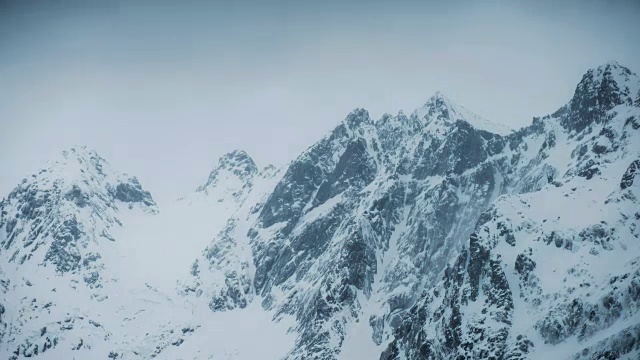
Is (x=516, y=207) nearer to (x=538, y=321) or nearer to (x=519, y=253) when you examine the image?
(x=519, y=253)

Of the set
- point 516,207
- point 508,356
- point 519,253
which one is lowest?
point 508,356

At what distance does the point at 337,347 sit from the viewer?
194625 millimetres

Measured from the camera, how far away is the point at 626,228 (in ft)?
456

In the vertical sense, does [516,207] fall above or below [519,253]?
above

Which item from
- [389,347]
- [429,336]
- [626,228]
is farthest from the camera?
[389,347]

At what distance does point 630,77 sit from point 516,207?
250 feet

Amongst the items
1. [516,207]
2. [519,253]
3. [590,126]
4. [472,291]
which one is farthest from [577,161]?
Answer: [472,291]

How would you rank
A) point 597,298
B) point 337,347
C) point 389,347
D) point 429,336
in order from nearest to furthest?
point 597,298
point 429,336
point 389,347
point 337,347

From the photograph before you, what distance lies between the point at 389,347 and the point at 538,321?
2038 inches

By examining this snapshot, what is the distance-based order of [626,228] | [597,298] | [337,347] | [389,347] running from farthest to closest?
[337,347], [389,347], [626,228], [597,298]

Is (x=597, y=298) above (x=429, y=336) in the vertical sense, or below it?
below

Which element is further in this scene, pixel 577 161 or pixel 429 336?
pixel 577 161

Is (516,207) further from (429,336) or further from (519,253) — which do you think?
(429,336)

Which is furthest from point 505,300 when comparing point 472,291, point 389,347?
point 389,347
